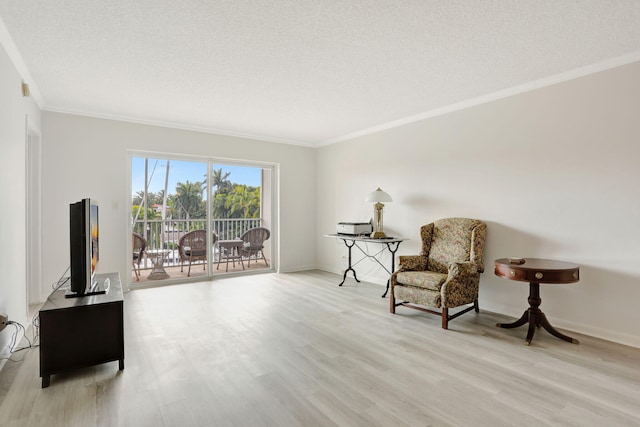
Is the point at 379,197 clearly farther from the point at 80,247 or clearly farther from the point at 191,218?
the point at 80,247

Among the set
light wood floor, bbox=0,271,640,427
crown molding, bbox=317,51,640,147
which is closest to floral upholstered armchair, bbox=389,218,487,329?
light wood floor, bbox=0,271,640,427

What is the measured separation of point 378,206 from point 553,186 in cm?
213

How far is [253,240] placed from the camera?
5992 millimetres

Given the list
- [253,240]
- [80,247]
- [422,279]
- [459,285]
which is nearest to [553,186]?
[459,285]

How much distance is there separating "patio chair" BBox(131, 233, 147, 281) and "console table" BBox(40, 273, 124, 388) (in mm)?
2584

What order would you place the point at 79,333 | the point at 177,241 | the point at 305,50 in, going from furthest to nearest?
the point at 177,241, the point at 305,50, the point at 79,333

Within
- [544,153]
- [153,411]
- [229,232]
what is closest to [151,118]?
[229,232]

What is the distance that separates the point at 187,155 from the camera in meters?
5.10

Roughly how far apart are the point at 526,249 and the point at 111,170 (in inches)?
204

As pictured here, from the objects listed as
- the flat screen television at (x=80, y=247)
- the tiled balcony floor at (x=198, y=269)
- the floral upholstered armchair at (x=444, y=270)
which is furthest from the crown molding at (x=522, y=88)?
the flat screen television at (x=80, y=247)

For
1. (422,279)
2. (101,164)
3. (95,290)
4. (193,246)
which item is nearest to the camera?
(95,290)

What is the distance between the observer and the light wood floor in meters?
1.82

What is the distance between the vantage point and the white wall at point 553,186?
9.21 ft

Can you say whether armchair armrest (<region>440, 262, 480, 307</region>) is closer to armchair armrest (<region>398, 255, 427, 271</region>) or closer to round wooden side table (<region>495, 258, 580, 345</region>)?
round wooden side table (<region>495, 258, 580, 345</region>)
